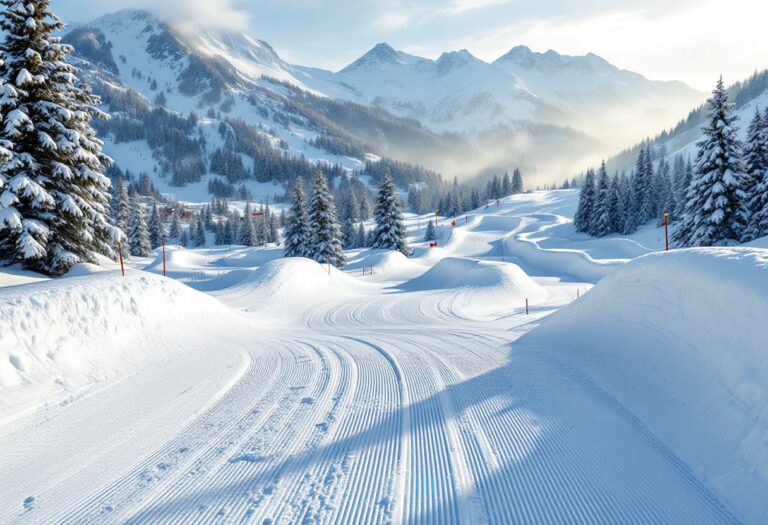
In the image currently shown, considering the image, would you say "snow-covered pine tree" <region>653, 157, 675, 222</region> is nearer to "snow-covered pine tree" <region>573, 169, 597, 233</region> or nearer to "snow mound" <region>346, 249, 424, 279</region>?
"snow-covered pine tree" <region>573, 169, 597, 233</region>

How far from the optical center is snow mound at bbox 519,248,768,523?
139 inches

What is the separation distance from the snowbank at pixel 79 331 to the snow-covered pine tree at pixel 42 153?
556 centimetres

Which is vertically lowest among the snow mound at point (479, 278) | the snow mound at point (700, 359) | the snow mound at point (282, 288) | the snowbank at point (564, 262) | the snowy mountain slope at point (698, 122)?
the snowbank at point (564, 262)

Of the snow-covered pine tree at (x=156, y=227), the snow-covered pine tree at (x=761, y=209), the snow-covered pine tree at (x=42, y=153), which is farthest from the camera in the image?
the snow-covered pine tree at (x=156, y=227)

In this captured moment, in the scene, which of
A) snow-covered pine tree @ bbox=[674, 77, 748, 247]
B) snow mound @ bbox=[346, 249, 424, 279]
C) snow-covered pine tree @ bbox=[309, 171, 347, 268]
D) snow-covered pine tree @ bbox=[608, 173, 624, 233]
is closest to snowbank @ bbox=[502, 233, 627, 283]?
snow-covered pine tree @ bbox=[674, 77, 748, 247]

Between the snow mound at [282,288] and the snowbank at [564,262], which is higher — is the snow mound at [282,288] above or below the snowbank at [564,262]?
above

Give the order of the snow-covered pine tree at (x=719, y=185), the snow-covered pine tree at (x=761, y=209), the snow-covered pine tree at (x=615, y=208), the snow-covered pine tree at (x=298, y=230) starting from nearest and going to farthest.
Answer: the snow-covered pine tree at (x=719, y=185), the snow-covered pine tree at (x=761, y=209), the snow-covered pine tree at (x=298, y=230), the snow-covered pine tree at (x=615, y=208)

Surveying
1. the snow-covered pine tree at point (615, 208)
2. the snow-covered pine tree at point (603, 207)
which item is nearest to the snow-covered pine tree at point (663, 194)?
the snow-covered pine tree at point (615, 208)

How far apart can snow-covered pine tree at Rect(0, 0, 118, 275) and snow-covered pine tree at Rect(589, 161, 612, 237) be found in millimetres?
60684

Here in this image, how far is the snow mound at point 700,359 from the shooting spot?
3.54 metres

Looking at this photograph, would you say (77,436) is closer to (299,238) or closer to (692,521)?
(692,521)

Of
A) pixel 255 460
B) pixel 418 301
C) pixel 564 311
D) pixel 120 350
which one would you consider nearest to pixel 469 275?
pixel 418 301

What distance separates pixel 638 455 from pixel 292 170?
19112cm

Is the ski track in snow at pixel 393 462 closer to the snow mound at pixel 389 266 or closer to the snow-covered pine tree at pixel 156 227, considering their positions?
the snow mound at pixel 389 266
